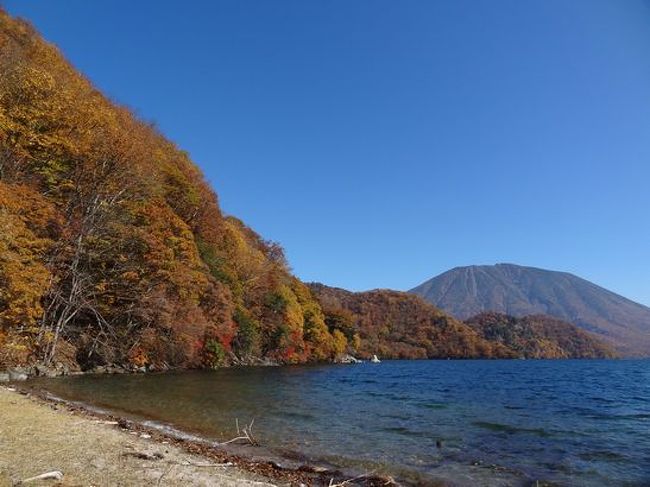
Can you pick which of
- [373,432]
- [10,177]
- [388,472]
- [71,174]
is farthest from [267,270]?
[388,472]

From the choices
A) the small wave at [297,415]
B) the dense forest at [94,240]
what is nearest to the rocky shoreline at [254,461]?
the small wave at [297,415]

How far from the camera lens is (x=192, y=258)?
1887 inches

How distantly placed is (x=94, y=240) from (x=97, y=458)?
3072cm

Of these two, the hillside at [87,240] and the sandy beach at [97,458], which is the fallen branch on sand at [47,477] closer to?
the sandy beach at [97,458]

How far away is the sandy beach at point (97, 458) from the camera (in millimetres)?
9047

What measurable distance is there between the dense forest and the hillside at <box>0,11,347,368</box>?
105 mm

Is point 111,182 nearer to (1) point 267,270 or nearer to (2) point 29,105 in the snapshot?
(2) point 29,105

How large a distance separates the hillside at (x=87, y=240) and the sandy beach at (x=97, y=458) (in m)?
14.2

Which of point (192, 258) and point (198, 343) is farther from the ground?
point (192, 258)

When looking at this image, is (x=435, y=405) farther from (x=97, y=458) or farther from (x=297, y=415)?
(x=97, y=458)

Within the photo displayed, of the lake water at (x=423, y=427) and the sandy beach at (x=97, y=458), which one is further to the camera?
the lake water at (x=423, y=427)

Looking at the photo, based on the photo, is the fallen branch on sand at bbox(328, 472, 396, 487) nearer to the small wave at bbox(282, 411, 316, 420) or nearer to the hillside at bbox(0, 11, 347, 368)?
the small wave at bbox(282, 411, 316, 420)

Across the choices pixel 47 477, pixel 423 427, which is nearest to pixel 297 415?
pixel 423 427

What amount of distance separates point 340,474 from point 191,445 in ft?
14.8
